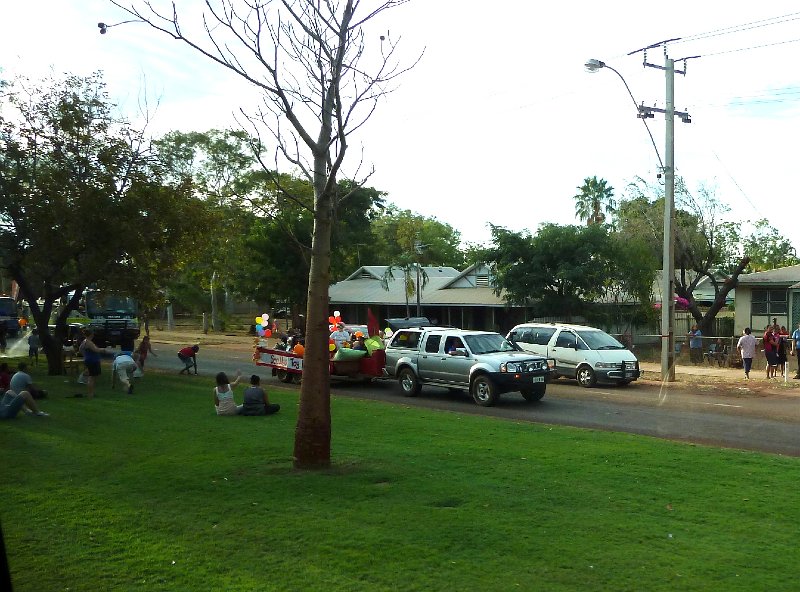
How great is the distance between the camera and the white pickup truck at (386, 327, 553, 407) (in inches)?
739

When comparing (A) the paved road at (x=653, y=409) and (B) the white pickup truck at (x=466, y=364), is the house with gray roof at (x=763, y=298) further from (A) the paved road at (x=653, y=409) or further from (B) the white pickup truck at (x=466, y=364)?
(B) the white pickup truck at (x=466, y=364)

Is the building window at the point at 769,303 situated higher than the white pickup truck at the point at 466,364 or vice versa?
the building window at the point at 769,303

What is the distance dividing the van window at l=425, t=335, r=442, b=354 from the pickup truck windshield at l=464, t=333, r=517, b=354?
79 centimetres

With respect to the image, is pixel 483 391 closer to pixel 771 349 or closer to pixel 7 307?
pixel 771 349

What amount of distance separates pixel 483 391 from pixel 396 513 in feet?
36.9

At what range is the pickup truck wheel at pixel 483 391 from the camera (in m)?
18.7

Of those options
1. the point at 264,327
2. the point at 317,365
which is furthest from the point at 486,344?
the point at 317,365

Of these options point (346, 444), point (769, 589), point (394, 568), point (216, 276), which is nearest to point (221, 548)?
point (394, 568)

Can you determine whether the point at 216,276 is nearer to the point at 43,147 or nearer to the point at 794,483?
the point at 43,147

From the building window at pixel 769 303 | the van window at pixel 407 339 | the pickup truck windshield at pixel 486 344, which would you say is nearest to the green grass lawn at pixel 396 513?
the pickup truck windshield at pixel 486 344

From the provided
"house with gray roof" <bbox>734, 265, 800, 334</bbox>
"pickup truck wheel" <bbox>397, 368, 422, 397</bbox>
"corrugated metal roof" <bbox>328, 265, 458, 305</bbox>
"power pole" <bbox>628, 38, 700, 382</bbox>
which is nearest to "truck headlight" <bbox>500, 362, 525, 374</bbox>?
"pickup truck wheel" <bbox>397, 368, 422, 397</bbox>

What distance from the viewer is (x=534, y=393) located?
19344 millimetres

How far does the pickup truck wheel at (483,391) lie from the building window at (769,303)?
2207 cm

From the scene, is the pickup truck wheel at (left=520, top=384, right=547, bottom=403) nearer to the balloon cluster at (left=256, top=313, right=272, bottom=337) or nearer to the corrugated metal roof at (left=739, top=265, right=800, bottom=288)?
the balloon cluster at (left=256, top=313, right=272, bottom=337)
